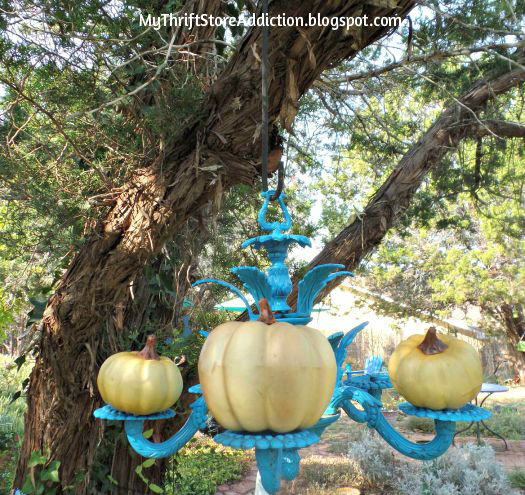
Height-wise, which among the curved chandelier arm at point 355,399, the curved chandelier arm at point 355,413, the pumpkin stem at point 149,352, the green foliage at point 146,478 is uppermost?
the pumpkin stem at point 149,352

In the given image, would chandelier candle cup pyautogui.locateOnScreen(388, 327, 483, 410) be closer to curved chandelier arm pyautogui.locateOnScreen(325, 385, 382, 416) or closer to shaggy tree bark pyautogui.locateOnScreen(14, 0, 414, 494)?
curved chandelier arm pyautogui.locateOnScreen(325, 385, 382, 416)

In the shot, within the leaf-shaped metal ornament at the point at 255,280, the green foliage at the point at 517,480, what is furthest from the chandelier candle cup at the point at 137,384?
the green foliage at the point at 517,480

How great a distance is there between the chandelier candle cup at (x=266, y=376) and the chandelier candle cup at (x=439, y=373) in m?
0.26

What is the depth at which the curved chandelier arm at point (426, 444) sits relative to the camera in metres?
0.89

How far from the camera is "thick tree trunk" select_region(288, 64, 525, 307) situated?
296 cm

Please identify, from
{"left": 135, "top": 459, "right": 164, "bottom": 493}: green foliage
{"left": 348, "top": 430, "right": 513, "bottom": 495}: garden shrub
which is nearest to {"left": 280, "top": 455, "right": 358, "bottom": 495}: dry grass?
{"left": 348, "top": 430, "right": 513, "bottom": 495}: garden shrub

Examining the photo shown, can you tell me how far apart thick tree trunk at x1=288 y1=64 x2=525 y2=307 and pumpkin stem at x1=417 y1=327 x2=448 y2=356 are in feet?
6.42

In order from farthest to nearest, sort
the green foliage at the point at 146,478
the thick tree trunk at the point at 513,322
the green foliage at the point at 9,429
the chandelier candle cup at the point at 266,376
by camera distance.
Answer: the thick tree trunk at the point at 513,322, the green foliage at the point at 9,429, the green foliage at the point at 146,478, the chandelier candle cup at the point at 266,376

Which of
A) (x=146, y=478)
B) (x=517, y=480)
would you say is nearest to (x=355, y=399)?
(x=146, y=478)

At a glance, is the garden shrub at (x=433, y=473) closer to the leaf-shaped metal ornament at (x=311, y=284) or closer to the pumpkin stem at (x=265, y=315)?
the leaf-shaped metal ornament at (x=311, y=284)

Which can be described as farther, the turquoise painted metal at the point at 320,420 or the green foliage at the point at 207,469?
the green foliage at the point at 207,469

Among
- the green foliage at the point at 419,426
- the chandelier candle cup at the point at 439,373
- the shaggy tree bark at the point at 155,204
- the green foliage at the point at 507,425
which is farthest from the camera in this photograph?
the green foliage at the point at 419,426

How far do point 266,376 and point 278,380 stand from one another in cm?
2

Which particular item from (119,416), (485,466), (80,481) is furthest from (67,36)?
(485,466)
